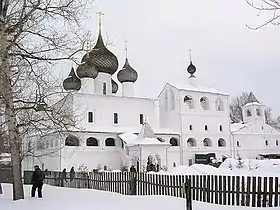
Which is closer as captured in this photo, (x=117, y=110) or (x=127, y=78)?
(x=117, y=110)

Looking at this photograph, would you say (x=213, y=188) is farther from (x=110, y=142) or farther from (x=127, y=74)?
(x=127, y=74)

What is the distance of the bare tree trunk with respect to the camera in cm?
1271

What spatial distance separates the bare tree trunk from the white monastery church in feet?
85.7

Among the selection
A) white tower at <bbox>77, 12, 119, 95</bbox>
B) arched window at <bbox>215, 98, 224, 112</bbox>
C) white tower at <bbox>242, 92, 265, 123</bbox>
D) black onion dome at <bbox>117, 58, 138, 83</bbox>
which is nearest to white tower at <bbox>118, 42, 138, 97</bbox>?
black onion dome at <bbox>117, 58, 138, 83</bbox>

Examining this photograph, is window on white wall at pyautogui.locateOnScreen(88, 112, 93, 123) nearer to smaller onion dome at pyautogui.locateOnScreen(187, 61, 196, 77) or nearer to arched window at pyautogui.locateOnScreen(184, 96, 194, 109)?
arched window at pyautogui.locateOnScreen(184, 96, 194, 109)

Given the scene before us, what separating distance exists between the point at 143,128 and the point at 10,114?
30.2m

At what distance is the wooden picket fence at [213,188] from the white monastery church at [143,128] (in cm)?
2401

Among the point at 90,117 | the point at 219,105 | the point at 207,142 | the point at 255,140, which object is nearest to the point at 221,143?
the point at 207,142

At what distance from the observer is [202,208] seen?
12109 millimetres

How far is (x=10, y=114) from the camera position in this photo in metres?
14.8

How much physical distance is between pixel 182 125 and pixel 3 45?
4247 cm

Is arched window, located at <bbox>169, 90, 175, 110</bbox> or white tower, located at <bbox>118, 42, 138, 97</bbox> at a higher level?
white tower, located at <bbox>118, 42, 138, 97</bbox>

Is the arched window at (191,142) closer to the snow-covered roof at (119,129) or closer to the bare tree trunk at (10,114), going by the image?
the snow-covered roof at (119,129)

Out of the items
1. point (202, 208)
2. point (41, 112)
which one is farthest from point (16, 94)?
point (202, 208)
